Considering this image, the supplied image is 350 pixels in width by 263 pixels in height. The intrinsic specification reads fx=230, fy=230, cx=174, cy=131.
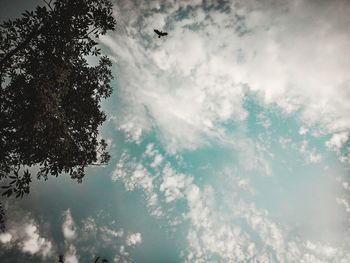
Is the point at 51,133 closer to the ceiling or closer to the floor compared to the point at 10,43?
closer to the floor

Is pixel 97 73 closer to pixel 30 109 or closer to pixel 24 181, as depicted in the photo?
pixel 30 109

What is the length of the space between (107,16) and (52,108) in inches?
293

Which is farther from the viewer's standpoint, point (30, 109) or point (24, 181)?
point (24, 181)

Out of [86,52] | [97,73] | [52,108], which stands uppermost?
[97,73]

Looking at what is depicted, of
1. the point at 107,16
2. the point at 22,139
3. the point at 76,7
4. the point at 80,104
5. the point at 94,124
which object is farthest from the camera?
the point at 94,124

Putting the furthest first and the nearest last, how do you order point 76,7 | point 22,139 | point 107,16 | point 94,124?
point 94,124 → point 107,16 → point 22,139 → point 76,7

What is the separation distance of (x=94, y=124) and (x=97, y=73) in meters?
4.22

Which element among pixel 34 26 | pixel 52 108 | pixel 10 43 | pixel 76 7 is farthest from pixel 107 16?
pixel 52 108

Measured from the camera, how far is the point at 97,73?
18875 millimetres

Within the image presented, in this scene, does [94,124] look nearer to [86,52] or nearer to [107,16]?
[86,52]

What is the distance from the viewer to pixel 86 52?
15.6 meters

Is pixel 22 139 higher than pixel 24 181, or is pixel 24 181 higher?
pixel 22 139

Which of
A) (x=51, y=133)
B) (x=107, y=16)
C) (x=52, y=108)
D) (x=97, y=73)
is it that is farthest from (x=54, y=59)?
(x=97, y=73)

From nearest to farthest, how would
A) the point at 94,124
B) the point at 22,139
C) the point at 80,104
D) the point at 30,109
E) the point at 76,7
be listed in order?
the point at 30,109 < the point at 76,7 < the point at 22,139 < the point at 80,104 < the point at 94,124
